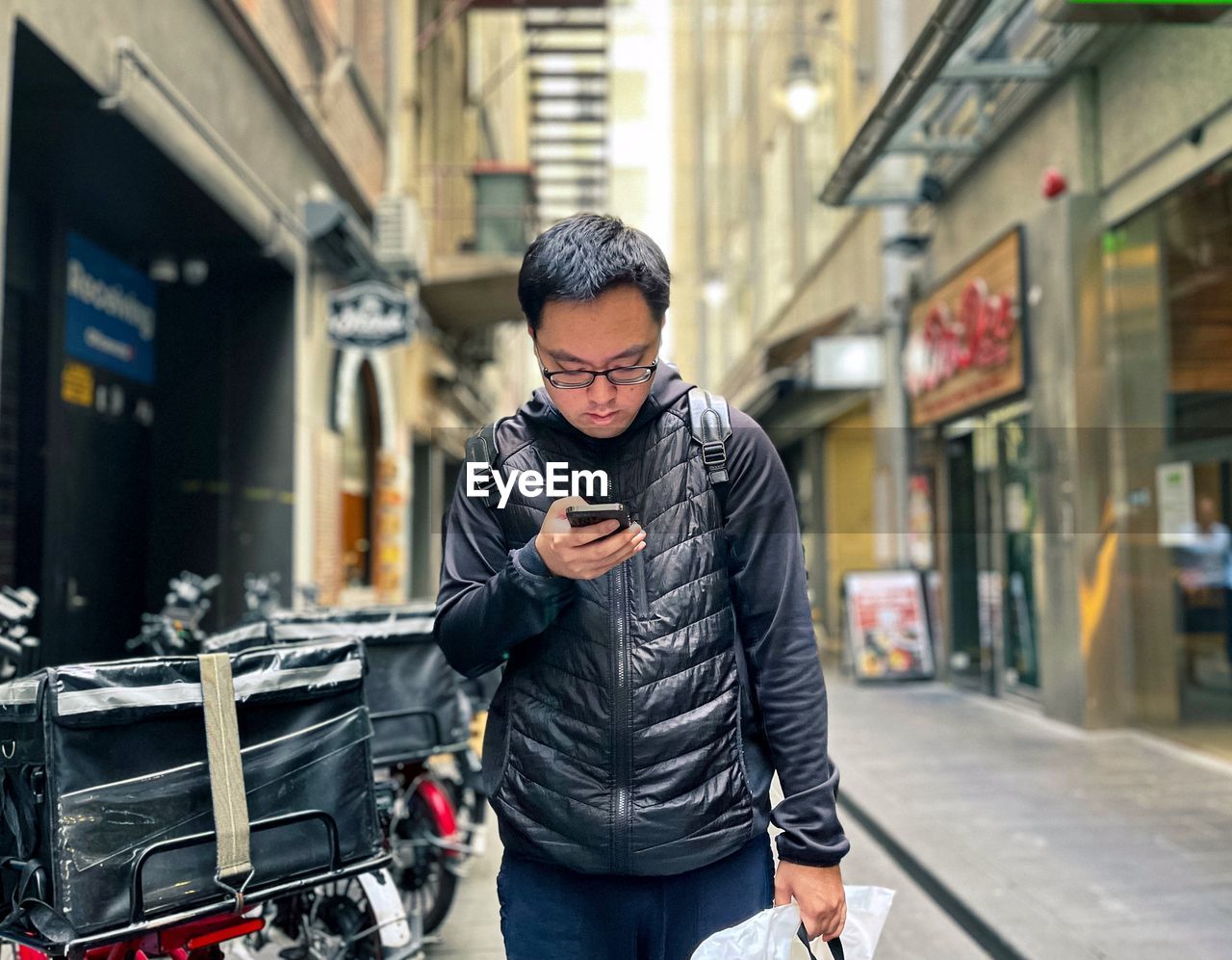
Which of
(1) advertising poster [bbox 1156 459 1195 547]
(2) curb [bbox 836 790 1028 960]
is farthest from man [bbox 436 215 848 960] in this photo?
(1) advertising poster [bbox 1156 459 1195 547]

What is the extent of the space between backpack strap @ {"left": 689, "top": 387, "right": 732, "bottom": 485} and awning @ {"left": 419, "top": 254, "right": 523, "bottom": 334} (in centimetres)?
1289

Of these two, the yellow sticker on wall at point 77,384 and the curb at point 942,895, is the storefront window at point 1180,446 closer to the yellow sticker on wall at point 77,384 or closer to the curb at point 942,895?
the curb at point 942,895

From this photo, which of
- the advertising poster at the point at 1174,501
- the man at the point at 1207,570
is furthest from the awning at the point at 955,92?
the man at the point at 1207,570

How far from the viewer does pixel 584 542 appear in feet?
5.13

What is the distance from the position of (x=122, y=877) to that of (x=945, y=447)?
36.4ft

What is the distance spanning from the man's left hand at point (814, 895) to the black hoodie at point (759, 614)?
0.06 ft

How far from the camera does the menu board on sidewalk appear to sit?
12242 millimetres

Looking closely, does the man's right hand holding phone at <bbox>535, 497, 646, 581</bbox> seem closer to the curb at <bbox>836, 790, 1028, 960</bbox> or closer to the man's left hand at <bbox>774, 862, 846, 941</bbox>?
the man's left hand at <bbox>774, 862, 846, 941</bbox>

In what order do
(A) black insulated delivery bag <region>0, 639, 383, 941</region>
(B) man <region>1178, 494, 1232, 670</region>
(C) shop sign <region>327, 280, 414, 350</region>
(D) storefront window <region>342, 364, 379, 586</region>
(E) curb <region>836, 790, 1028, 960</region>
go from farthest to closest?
(D) storefront window <region>342, 364, 379, 586</region> < (C) shop sign <region>327, 280, 414, 350</region> < (B) man <region>1178, 494, 1232, 670</region> < (E) curb <region>836, 790, 1028, 960</region> < (A) black insulated delivery bag <region>0, 639, 383, 941</region>

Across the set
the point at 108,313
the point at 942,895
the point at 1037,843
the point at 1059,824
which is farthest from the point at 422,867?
the point at 108,313

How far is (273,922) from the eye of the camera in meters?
3.24

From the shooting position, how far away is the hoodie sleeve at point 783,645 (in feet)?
5.88

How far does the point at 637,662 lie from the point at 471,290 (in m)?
14.6

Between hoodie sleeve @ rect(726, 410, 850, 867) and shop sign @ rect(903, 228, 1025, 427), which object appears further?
shop sign @ rect(903, 228, 1025, 427)
